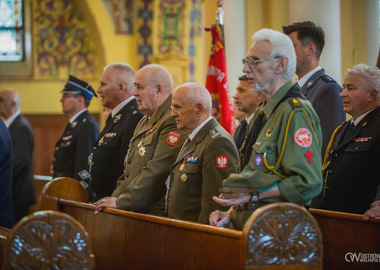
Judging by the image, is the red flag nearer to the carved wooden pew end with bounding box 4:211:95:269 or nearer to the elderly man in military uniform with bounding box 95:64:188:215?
the elderly man in military uniform with bounding box 95:64:188:215

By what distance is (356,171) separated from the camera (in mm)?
3383

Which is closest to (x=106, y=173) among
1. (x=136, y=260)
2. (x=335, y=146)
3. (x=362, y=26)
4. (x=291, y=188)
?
(x=136, y=260)

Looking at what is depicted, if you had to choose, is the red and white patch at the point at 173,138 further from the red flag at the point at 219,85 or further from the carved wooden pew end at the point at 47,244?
the red flag at the point at 219,85

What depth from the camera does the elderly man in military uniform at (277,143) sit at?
2506mm

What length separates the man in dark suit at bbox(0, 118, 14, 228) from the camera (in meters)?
4.52

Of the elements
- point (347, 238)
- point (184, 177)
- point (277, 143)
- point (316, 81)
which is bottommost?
point (347, 238)

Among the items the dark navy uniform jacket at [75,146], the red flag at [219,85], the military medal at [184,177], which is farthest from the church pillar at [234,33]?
the military medal at [184,177]

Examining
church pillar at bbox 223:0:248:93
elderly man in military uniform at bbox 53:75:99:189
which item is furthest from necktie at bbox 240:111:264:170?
church pillar at bbox 223:0:248:93

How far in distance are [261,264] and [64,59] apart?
27.5 feet

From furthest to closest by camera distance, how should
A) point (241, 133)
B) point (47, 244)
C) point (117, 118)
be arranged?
point (241, 133)
point (117, 118)
point (47, 244)

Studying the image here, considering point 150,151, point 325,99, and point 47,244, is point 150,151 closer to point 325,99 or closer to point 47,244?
point 325,99

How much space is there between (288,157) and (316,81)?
143 cm

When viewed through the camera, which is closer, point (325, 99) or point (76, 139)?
point (325, 99)

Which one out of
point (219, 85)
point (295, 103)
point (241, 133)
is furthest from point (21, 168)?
point (295, 103)
